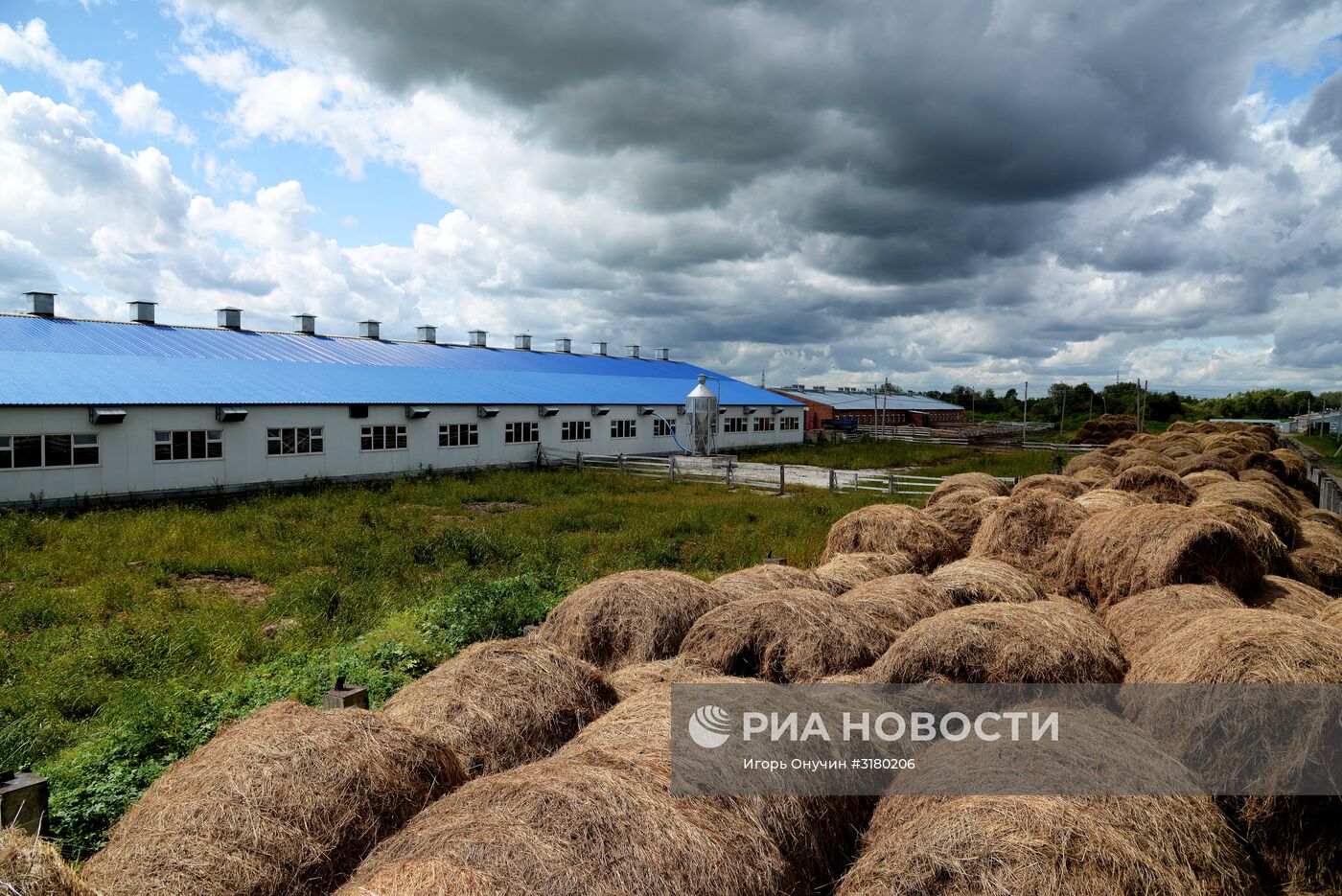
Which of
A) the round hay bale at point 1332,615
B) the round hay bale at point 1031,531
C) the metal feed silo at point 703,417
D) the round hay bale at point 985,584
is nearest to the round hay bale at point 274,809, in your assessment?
the round hay bale at point 985,584

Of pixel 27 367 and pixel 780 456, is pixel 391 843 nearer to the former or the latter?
pixel 27 367

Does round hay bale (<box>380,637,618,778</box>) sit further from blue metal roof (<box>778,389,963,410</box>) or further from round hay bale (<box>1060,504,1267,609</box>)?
blue metal roof (<box>778,389,963,410</box>)

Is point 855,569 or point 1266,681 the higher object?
point 1266,681

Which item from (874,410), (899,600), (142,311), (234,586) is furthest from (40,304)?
(874,410)

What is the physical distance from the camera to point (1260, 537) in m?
10.0

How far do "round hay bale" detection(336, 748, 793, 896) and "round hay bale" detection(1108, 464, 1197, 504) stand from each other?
13.1 metres

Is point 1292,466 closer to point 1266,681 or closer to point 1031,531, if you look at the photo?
point 1031,531

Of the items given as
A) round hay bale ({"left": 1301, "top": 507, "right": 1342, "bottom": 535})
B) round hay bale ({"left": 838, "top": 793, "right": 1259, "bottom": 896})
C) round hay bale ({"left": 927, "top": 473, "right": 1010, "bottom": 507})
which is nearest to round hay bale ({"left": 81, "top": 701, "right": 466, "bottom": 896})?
round hay bale ({"left": 838, "top": 793, "right": 1259, "bottom": 896})

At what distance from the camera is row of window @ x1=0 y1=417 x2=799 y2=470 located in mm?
22469

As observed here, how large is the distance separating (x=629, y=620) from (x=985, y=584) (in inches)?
171

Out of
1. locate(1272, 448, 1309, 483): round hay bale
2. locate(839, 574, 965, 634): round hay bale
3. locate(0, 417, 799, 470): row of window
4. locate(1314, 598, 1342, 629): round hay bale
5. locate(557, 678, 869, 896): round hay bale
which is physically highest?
locate(0, 417, 799, 470): row of window

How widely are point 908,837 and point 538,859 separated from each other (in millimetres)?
2024

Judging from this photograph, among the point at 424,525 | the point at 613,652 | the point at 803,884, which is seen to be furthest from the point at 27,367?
the point at 803,884

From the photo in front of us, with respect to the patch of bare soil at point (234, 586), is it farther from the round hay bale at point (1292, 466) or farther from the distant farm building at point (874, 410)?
the distant farm building at point (874, 410)
